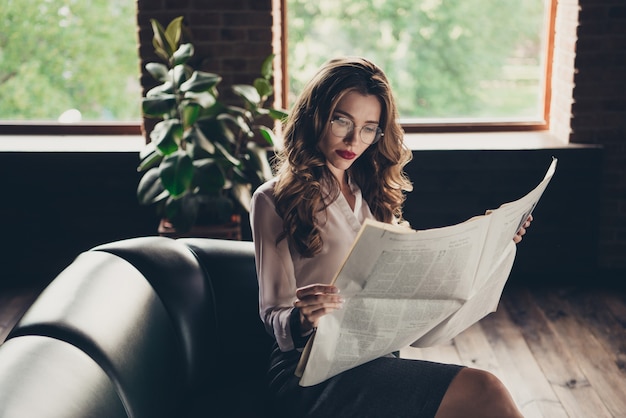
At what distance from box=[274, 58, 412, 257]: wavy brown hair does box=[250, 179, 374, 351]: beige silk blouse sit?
0.02m

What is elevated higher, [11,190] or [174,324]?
[174,324]

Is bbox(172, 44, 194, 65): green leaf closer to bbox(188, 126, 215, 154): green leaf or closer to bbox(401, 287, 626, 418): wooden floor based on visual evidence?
bbox(188, 126, 215, 154): green leaf

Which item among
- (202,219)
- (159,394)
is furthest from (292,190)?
(202,219)

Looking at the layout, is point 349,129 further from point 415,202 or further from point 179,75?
point 415,202

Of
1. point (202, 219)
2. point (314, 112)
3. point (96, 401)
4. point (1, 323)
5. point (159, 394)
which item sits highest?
point (314, 112)

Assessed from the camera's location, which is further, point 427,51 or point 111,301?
point 427,51

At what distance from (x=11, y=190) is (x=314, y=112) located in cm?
247

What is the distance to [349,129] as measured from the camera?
178cm

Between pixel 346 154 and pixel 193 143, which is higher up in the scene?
pixel 346 154

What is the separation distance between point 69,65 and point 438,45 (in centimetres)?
191

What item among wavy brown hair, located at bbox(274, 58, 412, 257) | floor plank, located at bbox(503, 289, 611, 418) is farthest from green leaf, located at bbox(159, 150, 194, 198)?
floor plank, located at bbox(503, 289, 611, 418)

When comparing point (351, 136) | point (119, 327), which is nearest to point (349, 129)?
point (351, 136)

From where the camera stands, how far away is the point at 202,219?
11.5ft

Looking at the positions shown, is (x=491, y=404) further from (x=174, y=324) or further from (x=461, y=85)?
(x=461, y=85)
